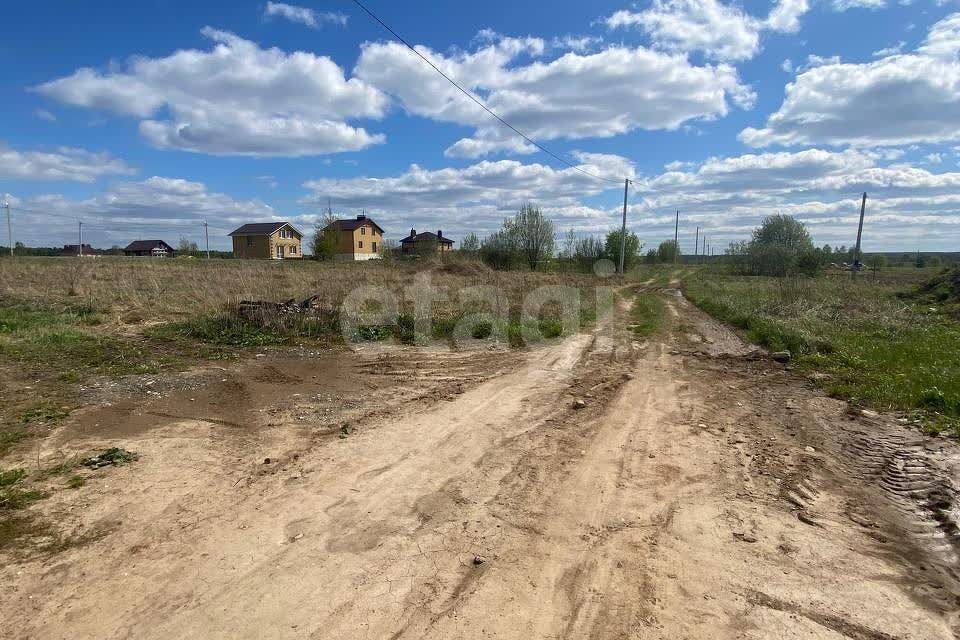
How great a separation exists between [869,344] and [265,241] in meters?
67.8

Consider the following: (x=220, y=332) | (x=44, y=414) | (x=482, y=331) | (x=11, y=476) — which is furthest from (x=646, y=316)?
(x=11, y=476)

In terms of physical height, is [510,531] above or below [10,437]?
below

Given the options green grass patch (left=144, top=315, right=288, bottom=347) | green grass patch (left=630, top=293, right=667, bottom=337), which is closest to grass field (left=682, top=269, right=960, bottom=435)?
green grass patch (left=630, top=293, right=667, bottom=337)

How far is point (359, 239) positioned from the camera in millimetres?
68688

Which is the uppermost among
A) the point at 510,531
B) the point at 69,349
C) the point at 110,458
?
the point at 69,349

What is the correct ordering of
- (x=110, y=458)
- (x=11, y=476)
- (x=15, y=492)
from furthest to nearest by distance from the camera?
(x=110, y=458) < (x=11, y=476) < (x=15, y=492)

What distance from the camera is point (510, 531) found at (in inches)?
137

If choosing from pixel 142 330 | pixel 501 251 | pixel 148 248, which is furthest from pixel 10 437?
pixel 148 248

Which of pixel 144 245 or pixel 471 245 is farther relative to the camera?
pixel 144 245

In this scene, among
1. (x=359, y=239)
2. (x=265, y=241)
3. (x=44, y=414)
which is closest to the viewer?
(x=44, y=414)

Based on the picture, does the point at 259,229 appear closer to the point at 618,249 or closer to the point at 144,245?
the point at 144,245

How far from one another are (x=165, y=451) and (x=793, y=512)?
5.52 meters

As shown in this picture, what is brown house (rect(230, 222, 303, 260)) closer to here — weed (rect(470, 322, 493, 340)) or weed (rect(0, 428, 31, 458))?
weed (rect(470, 322, 493, 340))

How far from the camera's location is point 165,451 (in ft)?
15.5
